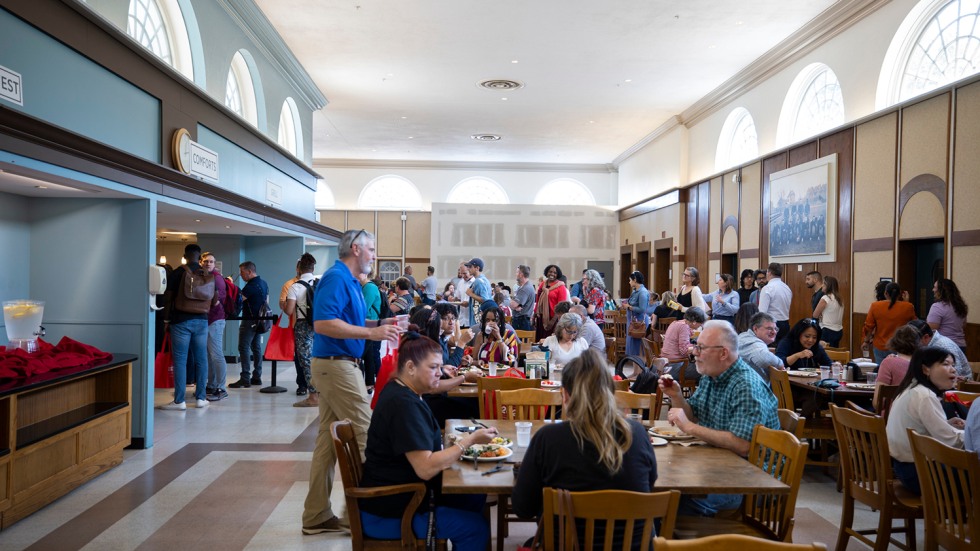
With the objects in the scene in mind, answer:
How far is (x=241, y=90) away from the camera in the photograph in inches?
360

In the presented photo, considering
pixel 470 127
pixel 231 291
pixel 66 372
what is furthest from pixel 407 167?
pixel 66 372

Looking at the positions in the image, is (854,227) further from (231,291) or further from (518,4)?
(231,291)

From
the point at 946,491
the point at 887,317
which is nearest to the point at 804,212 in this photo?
the point at 887,317

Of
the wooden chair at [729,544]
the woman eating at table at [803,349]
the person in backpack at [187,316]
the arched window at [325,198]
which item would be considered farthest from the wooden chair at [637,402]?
the arched window at [325,198]

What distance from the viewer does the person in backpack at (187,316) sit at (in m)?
6.76

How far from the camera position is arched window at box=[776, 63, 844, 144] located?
9055 millimetres

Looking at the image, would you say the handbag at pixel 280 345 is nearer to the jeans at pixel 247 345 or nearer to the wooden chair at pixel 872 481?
the jeans at pixel 247 345

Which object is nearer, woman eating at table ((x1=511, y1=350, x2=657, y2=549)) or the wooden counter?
woman eating at table ((x1=511, y1=350, x2=657, y2=549))

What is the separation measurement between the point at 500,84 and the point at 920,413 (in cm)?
995

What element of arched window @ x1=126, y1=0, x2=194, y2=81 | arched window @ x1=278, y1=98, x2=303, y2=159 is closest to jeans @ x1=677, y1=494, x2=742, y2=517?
arched window @ x1=126, y1=0, x2=194, y2=81

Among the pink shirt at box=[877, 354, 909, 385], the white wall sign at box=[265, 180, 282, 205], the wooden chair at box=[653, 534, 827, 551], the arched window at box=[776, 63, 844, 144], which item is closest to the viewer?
the wooden chair at box=[653, 534, 827, 551]

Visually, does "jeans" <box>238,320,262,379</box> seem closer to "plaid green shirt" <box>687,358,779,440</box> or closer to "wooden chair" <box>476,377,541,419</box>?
"wooden chair" <box>476,377,541,419</box>

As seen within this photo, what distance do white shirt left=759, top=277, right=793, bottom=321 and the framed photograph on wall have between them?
0.68 meters

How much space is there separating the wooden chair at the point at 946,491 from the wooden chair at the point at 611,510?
4.38ft
